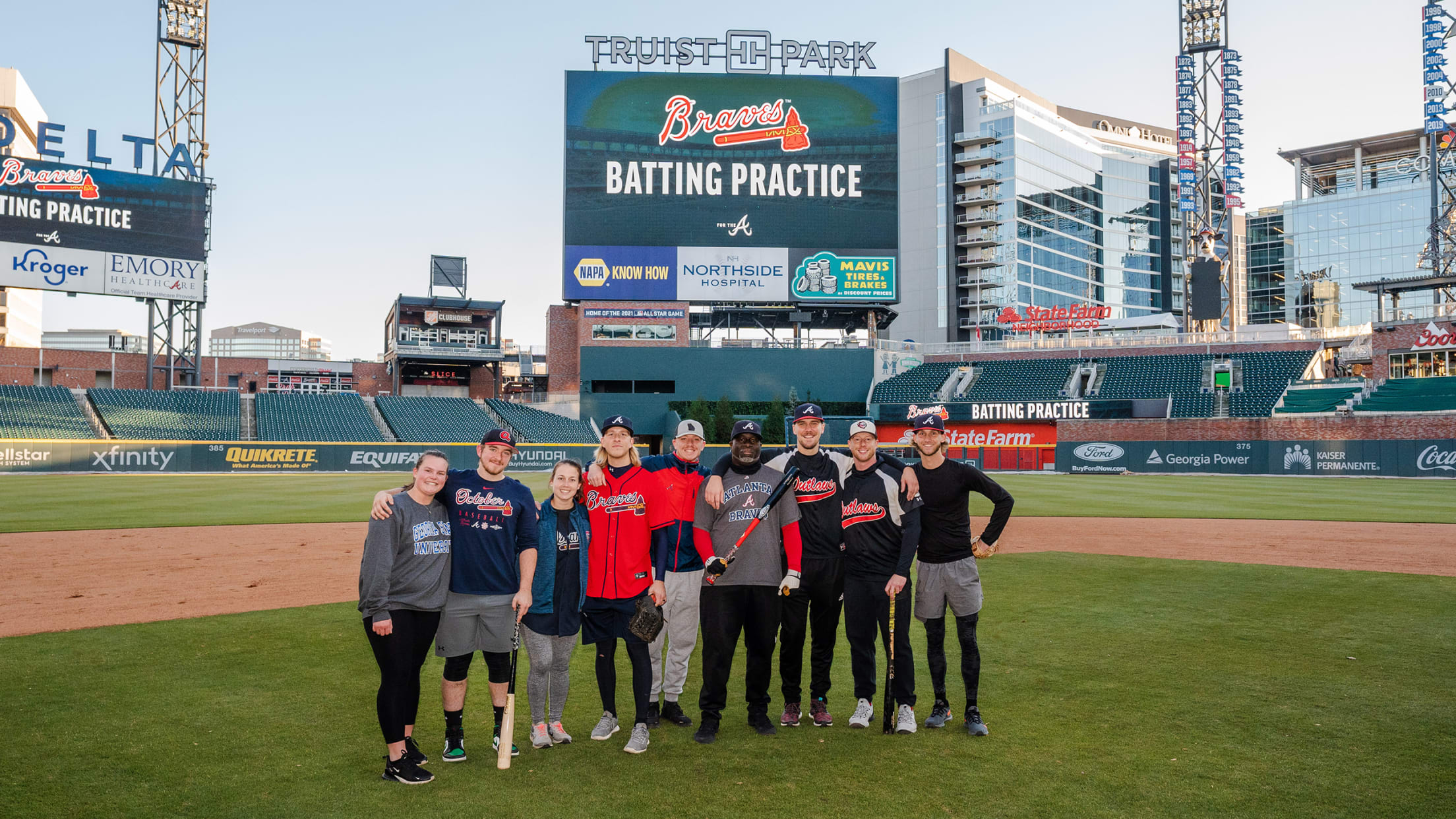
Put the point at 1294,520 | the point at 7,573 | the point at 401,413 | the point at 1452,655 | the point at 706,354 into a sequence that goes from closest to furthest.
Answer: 1. the point at 1452,655
2. the point at 7,573
3. the point at 1294,520
4. the point at 401,413
5. the point at 706,354

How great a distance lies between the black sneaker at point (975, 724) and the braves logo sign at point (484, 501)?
342 cm

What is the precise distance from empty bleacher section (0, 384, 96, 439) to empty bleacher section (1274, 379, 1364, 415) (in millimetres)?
56486

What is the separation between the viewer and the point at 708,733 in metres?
5.92

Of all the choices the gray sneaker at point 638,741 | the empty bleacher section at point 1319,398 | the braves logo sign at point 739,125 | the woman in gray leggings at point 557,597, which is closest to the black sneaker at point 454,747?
the woman in gray leggings at point 557,597

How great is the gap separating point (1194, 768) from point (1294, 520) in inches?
704

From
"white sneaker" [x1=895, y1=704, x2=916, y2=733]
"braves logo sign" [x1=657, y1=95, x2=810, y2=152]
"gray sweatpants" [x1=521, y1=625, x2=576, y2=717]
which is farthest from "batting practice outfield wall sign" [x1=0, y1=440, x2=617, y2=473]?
"white sneaker" [x1=895, y1=704, x2=916, y2=733]

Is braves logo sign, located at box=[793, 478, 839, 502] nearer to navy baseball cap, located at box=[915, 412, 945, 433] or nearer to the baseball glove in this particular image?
navy baseball cap, located at box=[915, 412, 945, 433]

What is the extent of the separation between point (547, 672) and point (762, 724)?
1518mm

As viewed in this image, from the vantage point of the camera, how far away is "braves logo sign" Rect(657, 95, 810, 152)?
51.8m

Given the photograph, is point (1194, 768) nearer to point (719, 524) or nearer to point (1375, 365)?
point (719, 524)

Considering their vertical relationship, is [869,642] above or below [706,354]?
below

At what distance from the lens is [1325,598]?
34.3 ft

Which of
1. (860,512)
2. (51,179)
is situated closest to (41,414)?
(51,179)

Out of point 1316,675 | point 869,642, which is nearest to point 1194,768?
point 869,642
